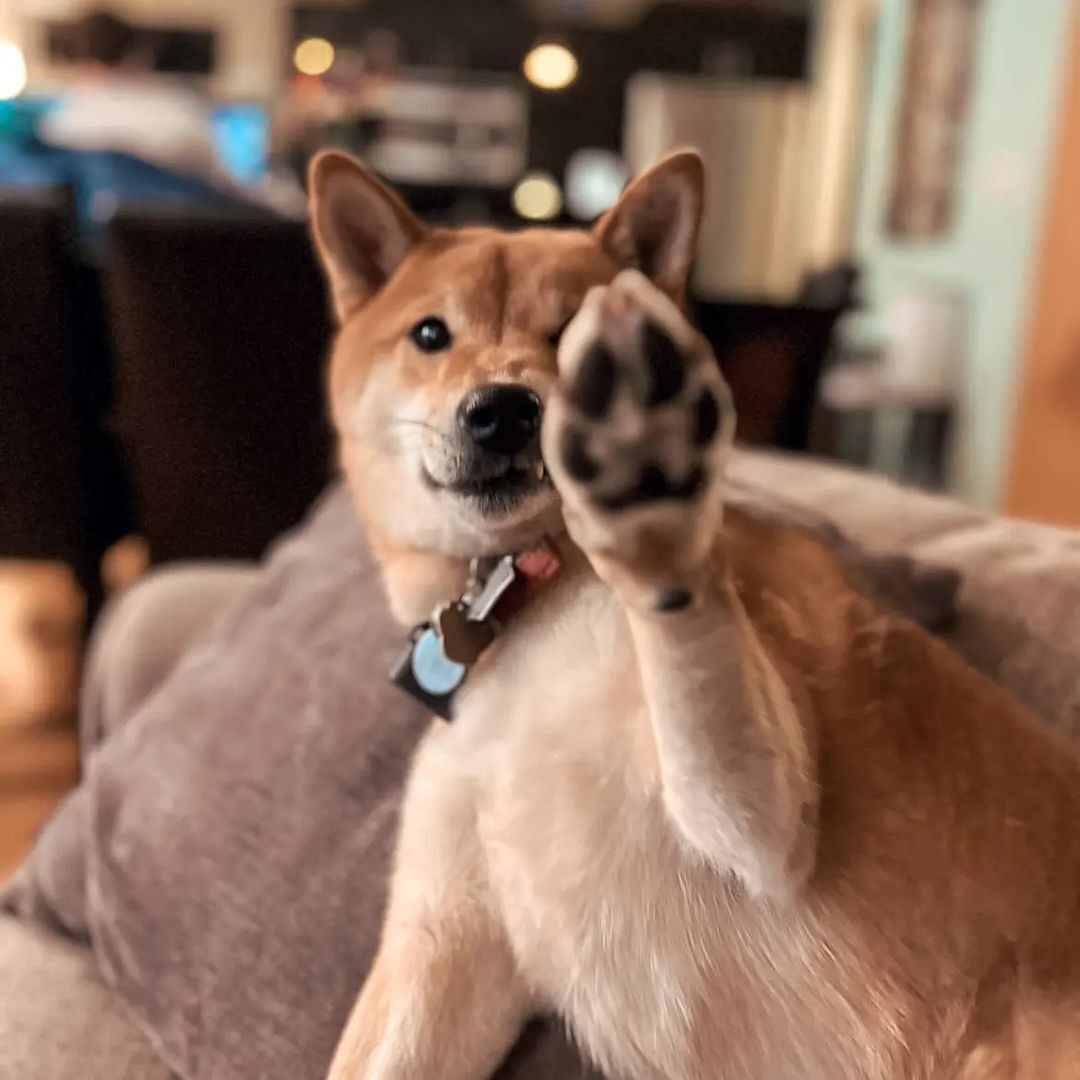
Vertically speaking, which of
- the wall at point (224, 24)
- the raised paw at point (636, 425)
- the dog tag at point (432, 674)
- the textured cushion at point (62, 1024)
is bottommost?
Result: the textured cushion at point (62, 1024)

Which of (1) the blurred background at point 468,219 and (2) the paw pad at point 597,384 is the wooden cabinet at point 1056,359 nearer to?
(1) the blurred background at point 468,219

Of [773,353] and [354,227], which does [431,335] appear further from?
[773,353]

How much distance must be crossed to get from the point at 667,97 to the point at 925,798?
5318 mm

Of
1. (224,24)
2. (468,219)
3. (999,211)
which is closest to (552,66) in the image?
(224,24)

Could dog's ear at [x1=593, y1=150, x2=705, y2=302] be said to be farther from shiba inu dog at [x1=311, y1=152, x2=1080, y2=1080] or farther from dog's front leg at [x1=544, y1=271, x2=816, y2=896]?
dog's front leg at [x1=544, y1=271, x2=816, y2=896]

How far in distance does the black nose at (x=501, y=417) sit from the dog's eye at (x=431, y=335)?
0.13 metres

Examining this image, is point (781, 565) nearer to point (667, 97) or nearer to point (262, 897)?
point (262, 897)

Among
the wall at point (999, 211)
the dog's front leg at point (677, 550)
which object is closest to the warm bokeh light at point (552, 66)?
the wall at point (999, 211)

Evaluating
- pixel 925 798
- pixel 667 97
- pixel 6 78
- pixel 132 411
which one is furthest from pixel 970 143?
pixel 6 78

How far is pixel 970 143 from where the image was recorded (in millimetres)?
3531

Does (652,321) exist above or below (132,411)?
above

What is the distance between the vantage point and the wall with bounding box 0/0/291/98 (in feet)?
21.1

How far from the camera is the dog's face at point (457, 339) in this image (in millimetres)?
763

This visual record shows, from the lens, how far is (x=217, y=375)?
2.10 meters
